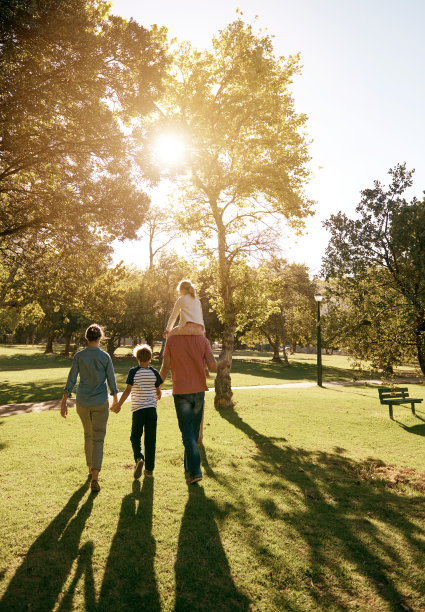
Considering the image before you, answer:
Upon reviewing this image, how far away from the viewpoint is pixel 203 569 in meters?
3.37

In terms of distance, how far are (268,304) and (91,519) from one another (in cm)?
1026

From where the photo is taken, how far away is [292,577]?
3.32 m

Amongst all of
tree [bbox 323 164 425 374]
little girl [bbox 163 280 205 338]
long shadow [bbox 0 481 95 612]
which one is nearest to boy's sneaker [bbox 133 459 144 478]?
long shadow [bbox 0 481 95 612]

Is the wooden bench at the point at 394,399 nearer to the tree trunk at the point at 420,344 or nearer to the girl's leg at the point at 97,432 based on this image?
the tree trunk at the point at 420,344

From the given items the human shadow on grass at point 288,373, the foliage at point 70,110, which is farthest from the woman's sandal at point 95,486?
the human shadow on grass at point 288,373

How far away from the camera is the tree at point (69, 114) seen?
580 cm

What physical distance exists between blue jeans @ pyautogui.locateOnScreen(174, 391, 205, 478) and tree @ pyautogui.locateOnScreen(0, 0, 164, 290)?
201 inches

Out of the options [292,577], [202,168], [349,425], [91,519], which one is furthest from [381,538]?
[202,168]

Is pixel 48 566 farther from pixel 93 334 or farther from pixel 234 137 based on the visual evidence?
pixel 234 137

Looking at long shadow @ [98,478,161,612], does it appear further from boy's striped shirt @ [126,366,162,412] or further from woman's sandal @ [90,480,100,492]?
boy's striped shirt @ [126,366,162,412]

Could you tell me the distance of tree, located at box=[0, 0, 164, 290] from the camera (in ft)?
19.0

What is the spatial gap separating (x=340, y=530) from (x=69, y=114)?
794 centimetres

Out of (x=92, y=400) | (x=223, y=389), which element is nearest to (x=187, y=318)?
(x=92, y=400)

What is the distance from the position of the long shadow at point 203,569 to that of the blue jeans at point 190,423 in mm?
523
